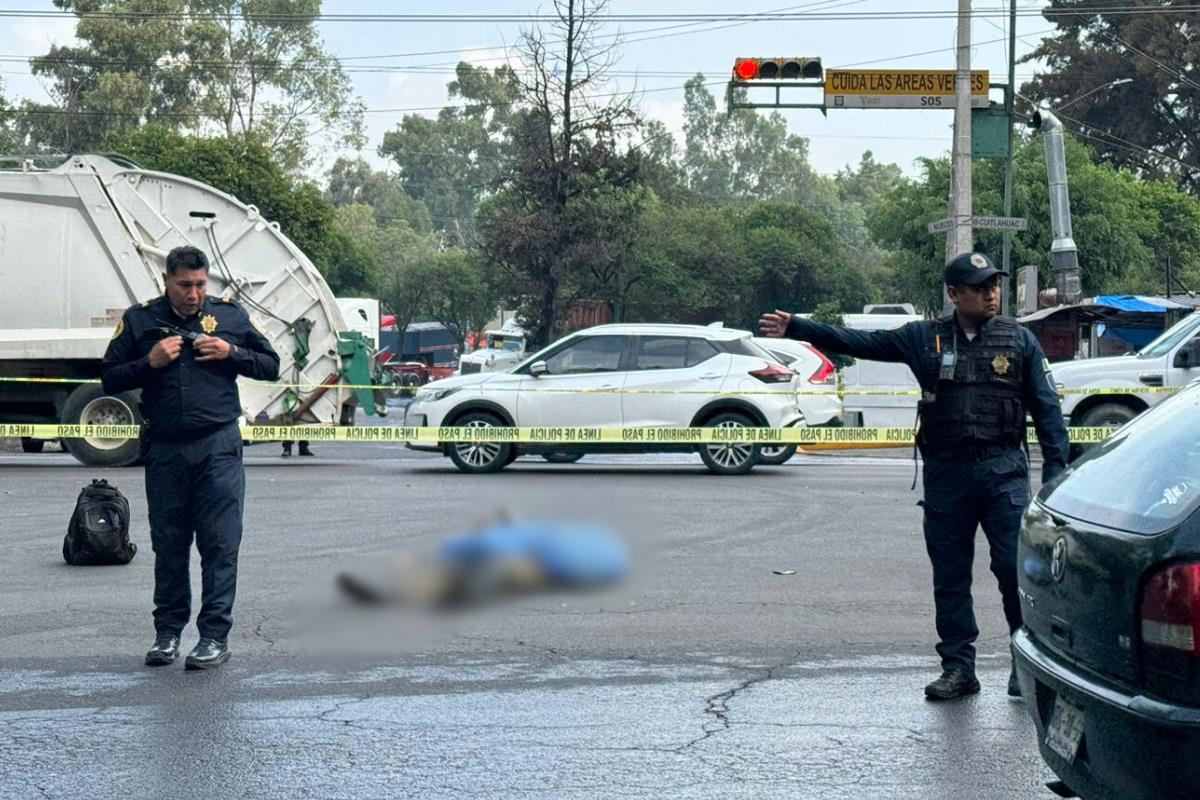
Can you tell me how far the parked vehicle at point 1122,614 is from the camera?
3.83 metres

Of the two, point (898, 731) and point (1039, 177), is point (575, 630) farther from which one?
point (1039, 177)

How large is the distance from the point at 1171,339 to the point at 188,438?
14727 mm

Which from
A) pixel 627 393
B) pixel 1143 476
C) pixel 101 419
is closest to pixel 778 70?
Result: pixel 627 393

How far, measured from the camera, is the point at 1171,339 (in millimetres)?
19312

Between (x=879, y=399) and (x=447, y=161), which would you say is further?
(x=447, y=161)

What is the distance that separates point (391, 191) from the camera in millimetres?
113438

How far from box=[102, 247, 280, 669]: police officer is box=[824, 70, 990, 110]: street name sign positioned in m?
16.4

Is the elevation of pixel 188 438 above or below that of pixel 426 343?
below

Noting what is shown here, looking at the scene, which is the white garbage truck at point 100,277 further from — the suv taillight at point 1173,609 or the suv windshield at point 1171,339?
the suv taillight at point 1173,609

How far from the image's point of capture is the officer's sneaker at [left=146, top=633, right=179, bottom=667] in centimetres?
741

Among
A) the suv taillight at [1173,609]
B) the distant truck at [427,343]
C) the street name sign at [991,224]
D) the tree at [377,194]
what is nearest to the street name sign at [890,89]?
the street name sign at [991,224]

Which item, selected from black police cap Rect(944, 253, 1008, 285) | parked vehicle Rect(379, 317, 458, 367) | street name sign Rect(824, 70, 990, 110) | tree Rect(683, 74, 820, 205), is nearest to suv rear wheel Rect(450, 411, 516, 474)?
street name sign Rect(824, 70, 990, 110)

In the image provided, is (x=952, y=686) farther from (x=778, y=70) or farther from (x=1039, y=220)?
(x=1039, y=220)

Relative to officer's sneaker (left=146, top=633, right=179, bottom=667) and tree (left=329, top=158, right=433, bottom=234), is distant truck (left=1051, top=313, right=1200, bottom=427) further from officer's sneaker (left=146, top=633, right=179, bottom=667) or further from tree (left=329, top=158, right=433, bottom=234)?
tree (left=329, top=158, right=433, bottom=234)
